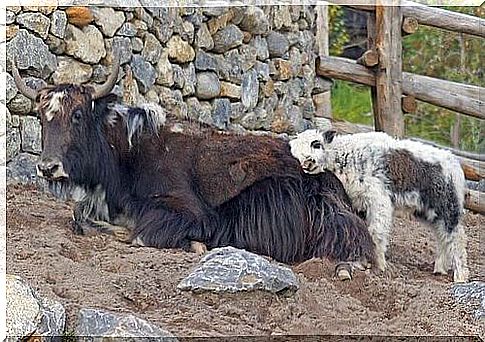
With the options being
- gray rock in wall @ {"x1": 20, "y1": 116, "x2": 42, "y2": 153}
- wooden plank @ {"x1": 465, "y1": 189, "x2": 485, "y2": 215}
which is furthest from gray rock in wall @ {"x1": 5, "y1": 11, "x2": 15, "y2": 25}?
wooden plank @ {"x1": 465, "y1": 189, "x2": 485, "y2": 215}

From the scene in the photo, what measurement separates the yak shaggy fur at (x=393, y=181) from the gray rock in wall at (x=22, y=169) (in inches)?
61.8

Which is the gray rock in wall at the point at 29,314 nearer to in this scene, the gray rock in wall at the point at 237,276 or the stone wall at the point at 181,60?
the gray rock in wall at the point at 237,276

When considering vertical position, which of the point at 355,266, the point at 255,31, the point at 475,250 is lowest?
the point at 475,250

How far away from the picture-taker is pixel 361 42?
48.5 ft

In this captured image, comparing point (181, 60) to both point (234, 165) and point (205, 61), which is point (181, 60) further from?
point (234, 165)

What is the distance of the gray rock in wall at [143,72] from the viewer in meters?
7.23

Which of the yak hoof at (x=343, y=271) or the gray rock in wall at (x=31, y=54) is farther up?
the gray rock in wall at (x=31, y=54)

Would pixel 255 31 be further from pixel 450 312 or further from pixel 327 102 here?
pixel 450 312

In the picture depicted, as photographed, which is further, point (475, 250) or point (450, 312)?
point (475, 250)

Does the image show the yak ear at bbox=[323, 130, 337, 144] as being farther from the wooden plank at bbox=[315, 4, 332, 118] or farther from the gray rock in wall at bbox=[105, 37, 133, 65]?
the wooden plank at bbox=[315, 4, 332, 118]

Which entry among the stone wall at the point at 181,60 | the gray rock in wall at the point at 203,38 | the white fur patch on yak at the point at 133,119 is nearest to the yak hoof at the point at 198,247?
the white fur patch on yak at the point at 133,119

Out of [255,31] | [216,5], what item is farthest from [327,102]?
[216,5]

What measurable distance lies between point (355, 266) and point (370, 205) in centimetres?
41

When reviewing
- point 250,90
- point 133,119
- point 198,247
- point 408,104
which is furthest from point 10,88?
point 408,104
